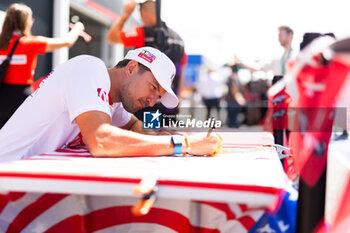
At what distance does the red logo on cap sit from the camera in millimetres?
1437

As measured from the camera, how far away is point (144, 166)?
0.91m

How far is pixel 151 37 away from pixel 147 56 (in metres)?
0.97

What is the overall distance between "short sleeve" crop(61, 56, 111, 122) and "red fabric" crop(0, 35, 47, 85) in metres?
1.19

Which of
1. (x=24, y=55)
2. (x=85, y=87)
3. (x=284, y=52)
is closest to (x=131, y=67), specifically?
(x=85, y=87)

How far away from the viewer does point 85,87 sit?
115 cm

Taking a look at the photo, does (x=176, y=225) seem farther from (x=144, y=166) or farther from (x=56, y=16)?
(x=56, y=16)

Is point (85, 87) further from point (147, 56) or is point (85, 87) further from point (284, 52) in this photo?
point (284, 52)

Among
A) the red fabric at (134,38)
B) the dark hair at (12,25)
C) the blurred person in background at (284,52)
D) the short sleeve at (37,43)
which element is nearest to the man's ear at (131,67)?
the red fabric at (134,38)

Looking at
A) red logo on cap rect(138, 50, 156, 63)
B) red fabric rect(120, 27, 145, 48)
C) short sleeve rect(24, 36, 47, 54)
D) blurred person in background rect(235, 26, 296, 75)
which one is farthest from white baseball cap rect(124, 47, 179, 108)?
blurred person in background rect(235, 26, 296, 75)

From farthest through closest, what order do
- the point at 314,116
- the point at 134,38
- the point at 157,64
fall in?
the point at 134,38 → the point at 157,64 → the point at 314,116

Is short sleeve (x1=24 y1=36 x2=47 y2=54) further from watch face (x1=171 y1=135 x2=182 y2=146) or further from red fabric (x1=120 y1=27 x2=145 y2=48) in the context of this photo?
watch face (x1=171 y1=135 x2=182 y2=146)

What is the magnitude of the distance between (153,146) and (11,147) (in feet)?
1.71

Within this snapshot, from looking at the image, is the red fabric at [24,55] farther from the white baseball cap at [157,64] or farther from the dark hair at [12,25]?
the white baseball cap at [157,64]

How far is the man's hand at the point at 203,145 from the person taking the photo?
1.20 metres
